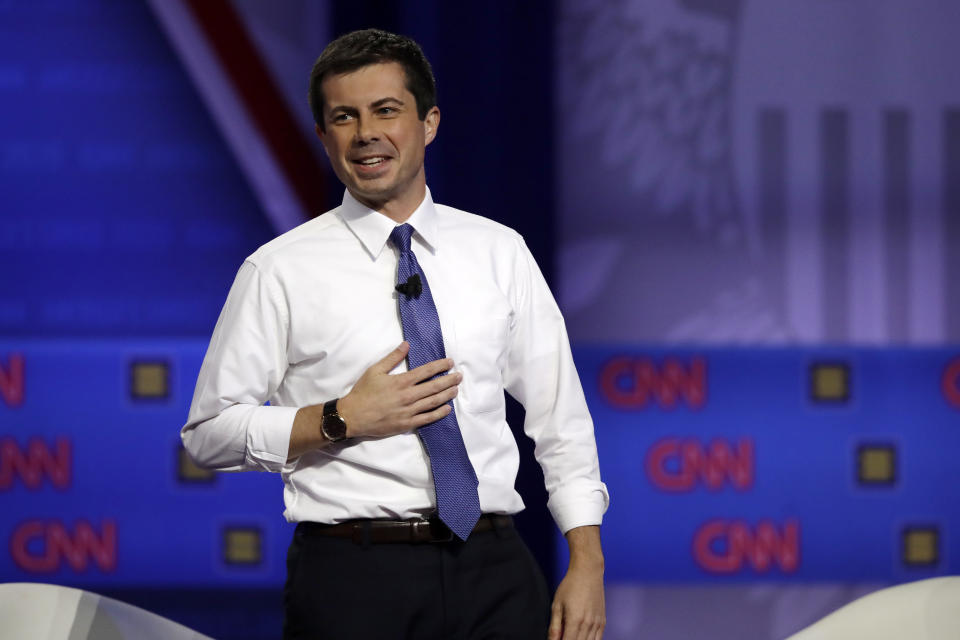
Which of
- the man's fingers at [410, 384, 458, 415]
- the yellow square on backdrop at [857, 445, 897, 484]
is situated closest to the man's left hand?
the man's fingers at [410, 384, 458, 415]

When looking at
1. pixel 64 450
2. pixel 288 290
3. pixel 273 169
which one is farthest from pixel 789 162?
pixel 64 450

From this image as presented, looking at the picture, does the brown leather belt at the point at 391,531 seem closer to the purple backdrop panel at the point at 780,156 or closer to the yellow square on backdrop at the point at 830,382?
the purple backdrop panel at the point at 780,156

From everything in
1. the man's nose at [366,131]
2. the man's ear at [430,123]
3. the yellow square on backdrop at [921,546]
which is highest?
the man's ear at [430,123]

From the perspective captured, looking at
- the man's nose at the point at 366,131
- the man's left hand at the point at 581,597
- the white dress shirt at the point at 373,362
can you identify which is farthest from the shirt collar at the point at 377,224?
the man's left hand at the point at 581,597

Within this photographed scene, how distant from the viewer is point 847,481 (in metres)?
3.15

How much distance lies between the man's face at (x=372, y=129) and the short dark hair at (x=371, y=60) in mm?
11

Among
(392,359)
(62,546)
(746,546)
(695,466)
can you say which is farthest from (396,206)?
(62,546)

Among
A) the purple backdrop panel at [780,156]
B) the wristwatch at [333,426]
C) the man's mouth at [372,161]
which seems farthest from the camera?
the purple backdrop panel at [780,156]

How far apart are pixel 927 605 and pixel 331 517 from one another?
1055 mm

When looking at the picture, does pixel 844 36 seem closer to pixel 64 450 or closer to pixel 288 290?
pixel 288 290

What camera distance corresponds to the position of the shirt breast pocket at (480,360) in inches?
64.4

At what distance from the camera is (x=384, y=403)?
1.53m

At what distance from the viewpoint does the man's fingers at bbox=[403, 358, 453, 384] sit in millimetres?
1558

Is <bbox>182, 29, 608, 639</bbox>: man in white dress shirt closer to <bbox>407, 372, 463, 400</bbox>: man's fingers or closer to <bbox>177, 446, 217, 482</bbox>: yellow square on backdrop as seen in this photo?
<bbox>407, 372, 463, 400</bbox>: man's fingers
